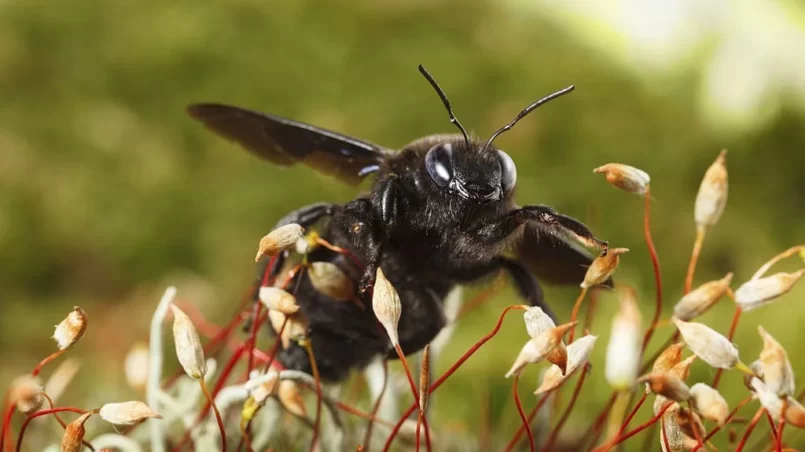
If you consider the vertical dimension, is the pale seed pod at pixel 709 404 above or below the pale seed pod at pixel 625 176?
below

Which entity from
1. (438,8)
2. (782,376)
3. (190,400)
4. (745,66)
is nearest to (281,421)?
(190,400)

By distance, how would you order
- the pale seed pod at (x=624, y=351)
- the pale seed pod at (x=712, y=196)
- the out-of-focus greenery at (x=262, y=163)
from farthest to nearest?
the out-of-focus greenery at (x=262, y=163)
the pale seed pod at (x=712, y=196)
the pale seed pod at (x=624, y=351)

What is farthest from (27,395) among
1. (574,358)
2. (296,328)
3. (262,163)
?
(262,163)

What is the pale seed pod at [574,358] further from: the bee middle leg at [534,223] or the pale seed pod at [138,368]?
the pale seed pod at [138,368]

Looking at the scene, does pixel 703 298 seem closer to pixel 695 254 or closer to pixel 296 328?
pixel 695 254

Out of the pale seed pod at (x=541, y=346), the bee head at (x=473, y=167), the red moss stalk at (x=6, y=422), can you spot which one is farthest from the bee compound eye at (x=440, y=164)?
the red moss stalk at (x=6, y=422)
